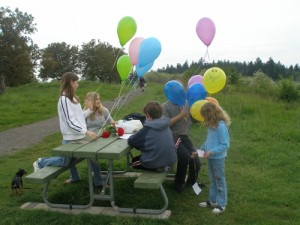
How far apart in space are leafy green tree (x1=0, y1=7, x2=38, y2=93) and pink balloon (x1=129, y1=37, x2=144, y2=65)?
21216 millimetres

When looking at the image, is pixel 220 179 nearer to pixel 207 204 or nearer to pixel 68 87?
pixel 207 204

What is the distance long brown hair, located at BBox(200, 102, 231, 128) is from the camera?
422 centimetres

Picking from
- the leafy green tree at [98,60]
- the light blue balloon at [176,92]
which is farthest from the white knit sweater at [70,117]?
the leafy green tree at [98,60]

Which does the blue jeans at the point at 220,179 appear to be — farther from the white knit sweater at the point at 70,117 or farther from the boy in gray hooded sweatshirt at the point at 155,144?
the white knit sweater at the point at 70,117

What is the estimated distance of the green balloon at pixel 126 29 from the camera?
5.56m

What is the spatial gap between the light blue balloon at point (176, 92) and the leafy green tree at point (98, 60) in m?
39.3

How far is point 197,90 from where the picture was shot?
4.80m

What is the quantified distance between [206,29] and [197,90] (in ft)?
3.28

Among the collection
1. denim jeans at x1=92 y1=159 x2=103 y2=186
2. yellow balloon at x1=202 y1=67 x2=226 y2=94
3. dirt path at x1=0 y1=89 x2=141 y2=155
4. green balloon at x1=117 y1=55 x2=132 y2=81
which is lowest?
dirt path at x1=0 y1=89 x2=141 y2=155

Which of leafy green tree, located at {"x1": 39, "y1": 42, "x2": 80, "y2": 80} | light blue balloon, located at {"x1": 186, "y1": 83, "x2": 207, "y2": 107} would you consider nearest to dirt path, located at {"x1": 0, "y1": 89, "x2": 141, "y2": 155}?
light blue balloon, located at {"x1": 186, "y1": 83, "x2": 207, "y2": 107}

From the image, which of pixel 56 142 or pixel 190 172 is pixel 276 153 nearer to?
pixel 190 172

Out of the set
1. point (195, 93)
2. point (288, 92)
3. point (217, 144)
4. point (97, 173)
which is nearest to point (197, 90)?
point (195, 93)

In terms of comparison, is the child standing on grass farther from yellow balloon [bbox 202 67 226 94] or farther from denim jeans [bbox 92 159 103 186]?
denim jeans [bbox 92 159 103 186]

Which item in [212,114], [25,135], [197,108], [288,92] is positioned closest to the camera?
[212,114]
